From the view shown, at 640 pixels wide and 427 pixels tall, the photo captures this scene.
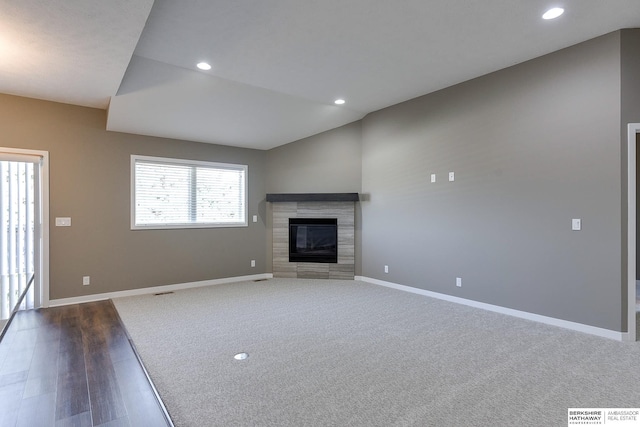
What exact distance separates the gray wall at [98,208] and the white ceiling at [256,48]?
1.01ft

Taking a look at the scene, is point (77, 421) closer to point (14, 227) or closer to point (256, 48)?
point (256, 48)

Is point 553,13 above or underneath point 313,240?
above

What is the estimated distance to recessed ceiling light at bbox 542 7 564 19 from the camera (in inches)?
113

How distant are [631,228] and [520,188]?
3.52 ft

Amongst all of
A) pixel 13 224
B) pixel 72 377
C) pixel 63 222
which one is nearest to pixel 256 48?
pixel 72 377

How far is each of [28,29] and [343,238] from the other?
4942 mm

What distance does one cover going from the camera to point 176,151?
18.2ft

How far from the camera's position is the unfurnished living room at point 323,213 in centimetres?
238

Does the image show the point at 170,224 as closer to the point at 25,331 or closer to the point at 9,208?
the point at 25,331

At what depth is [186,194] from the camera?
5773 millimetres

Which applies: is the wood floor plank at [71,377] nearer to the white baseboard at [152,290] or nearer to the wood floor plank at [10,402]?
the wood floor plank at [10,402]

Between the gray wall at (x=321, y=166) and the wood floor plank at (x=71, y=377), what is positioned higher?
the gray wall at (x=321, y=166)

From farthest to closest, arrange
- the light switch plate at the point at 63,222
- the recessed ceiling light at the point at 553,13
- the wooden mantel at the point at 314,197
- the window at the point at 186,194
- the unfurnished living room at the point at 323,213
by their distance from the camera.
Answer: the wooden mantel at the point at 314,197 → the window at the point at 186,194 → the light switch plate at the point at 63,222 → the recessed ceiling light at the point at 553,13 → the unfurnished living room at the point at 323,213

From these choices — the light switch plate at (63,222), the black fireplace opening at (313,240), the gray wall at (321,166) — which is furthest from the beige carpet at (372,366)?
the gray wall at (321,166)
